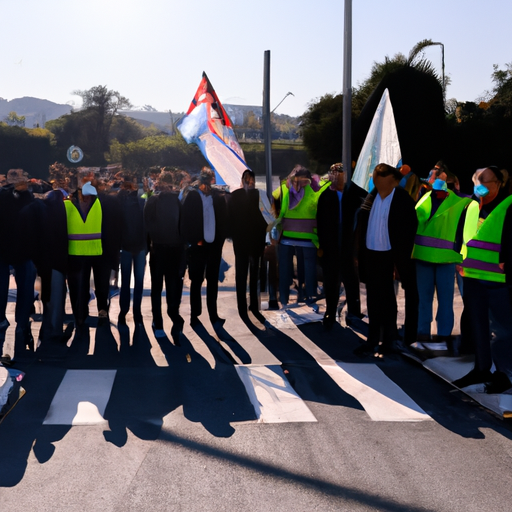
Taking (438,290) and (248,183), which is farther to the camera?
(248,183)

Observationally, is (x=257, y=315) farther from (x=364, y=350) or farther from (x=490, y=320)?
(x=490, y=320)

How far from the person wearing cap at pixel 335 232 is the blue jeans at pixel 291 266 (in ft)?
1.81

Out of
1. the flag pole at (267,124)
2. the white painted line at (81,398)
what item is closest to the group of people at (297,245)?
the white painted line at (81,398)

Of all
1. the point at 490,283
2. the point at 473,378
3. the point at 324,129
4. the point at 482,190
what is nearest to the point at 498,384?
the point at 473,378

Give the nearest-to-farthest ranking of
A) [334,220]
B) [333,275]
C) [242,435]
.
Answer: [242,435] → [334,220] → [333,275]

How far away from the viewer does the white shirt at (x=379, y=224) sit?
7.40m

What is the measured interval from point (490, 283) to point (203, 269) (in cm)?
365

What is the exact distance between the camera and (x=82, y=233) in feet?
26.5

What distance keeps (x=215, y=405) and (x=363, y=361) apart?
2023mm

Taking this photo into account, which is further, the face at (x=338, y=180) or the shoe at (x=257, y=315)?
the shoe at (x=257, y=315)

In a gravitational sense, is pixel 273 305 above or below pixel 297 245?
below

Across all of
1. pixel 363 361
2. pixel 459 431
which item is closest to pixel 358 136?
pixel 363 361

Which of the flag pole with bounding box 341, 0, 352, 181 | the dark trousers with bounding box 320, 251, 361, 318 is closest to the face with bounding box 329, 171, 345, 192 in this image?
the dark trousers with bounding box 320, 251, 361, 318

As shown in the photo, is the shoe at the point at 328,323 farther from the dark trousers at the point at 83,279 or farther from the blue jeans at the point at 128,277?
the dark trousers at the point at 83,279
